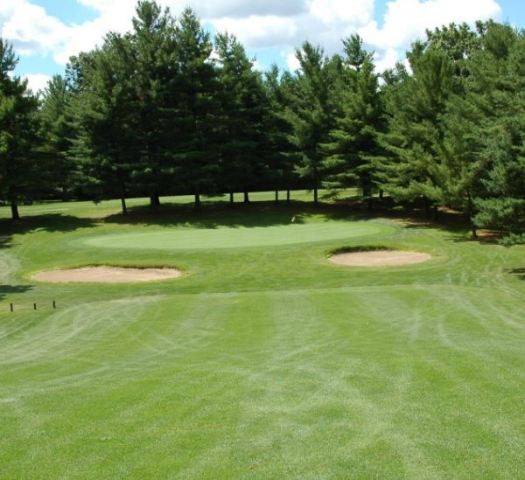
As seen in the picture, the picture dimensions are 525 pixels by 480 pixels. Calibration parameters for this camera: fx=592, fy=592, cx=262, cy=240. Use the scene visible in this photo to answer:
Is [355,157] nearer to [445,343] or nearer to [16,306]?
[16,306]

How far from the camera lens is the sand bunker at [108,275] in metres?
26.6

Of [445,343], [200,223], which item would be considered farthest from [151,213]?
[445,343]

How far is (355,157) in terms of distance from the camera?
47844mm

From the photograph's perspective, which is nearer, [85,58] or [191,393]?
[191,393]

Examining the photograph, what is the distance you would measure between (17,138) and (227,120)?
55.2ft

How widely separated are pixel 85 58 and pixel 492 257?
42.6 metres

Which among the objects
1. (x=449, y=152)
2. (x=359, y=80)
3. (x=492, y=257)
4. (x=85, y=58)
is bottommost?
(x=492, y=257)

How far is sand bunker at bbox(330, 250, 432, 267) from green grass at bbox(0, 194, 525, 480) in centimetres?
158

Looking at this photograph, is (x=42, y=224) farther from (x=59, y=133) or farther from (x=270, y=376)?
(x=270, y=376)

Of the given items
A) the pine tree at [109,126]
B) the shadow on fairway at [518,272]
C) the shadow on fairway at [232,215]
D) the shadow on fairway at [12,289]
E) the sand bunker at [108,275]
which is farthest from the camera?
the pine tree at [109,126]

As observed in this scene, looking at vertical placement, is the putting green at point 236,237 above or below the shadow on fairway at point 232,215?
below

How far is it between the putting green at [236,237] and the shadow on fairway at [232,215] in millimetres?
6295

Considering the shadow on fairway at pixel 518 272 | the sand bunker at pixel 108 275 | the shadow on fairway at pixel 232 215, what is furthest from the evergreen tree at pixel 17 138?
the shadow on fairway at pixel 518 272

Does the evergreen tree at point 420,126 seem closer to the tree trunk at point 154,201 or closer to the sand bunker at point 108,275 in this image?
the sand bunker at point 108,275
